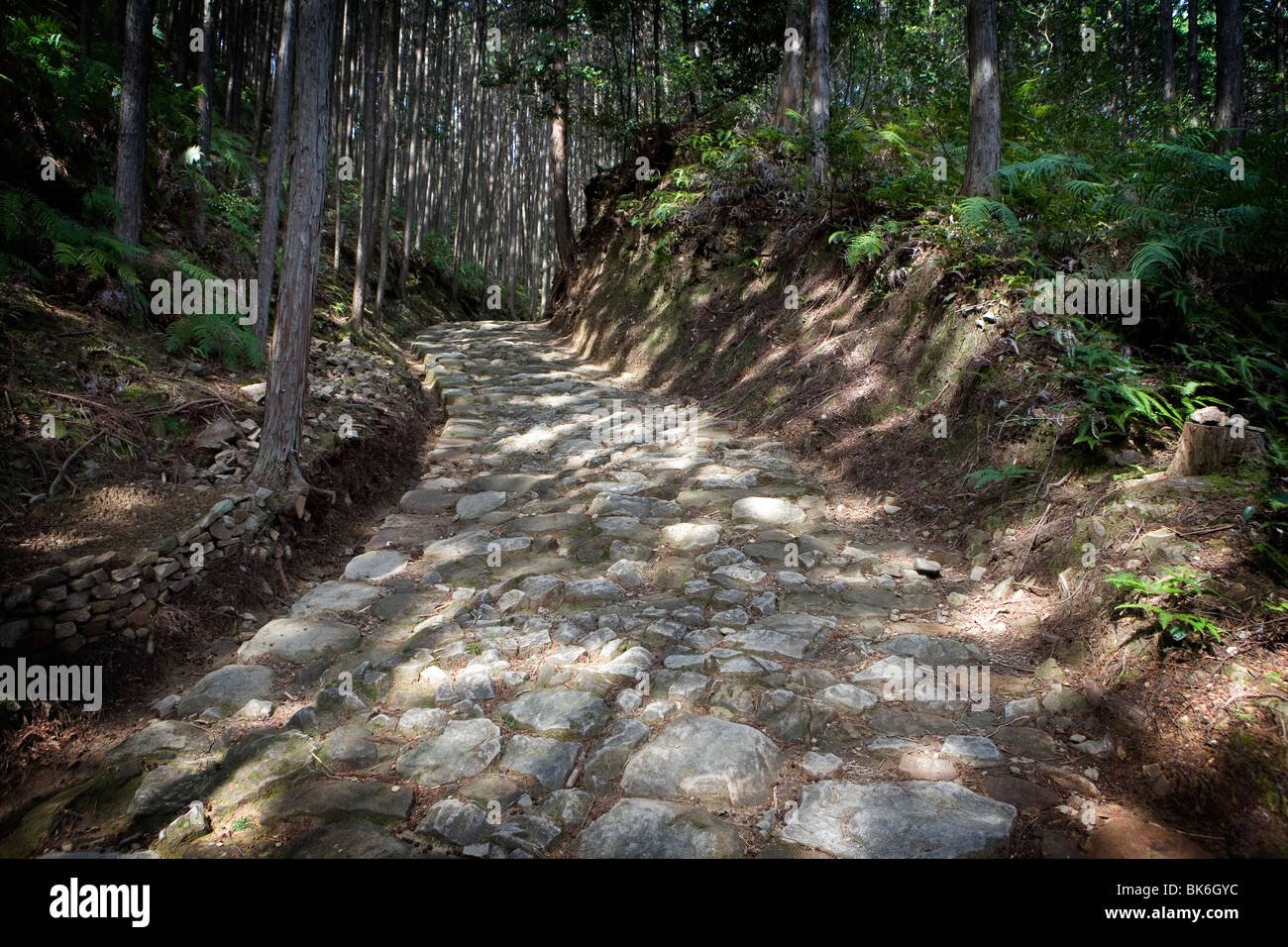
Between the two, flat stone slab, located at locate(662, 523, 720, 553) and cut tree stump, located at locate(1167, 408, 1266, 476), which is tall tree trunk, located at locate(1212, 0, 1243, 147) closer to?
cut tree stump, located at locate(1167, 408, 1266, 476)

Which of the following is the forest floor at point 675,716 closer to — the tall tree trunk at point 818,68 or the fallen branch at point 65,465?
the fallen branch at point 65,465

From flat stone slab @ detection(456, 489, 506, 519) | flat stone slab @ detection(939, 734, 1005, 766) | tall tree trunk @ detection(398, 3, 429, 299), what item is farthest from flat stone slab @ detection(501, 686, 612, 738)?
tall tree trunk @ detection(398, 3, 429, 299)

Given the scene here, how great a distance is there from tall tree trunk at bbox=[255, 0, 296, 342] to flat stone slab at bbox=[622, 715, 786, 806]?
6094mm

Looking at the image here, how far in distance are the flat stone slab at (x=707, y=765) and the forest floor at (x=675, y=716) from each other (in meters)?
0.01

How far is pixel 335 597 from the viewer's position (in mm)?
4117

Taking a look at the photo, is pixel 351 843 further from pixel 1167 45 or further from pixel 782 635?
pixel 1167 45

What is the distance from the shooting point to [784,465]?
234 inches

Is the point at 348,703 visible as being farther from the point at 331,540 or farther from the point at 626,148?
the point at 626,148

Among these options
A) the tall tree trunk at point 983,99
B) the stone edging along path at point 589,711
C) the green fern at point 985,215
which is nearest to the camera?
the stone edging along path at point 589,711

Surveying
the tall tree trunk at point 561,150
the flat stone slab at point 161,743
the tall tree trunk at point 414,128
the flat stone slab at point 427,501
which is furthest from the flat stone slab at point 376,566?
the tall tree trunk at point 414,128

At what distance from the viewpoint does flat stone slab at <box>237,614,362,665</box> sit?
11.4 feet

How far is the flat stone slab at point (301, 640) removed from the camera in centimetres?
347

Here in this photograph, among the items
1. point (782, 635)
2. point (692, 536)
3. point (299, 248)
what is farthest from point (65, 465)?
point (782, 635)
